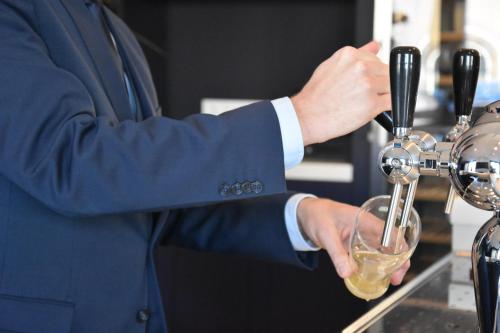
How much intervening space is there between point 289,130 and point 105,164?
0.26 m

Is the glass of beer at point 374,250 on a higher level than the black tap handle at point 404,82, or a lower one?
lower

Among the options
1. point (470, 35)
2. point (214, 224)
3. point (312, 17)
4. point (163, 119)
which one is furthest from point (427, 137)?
point (470, 35)

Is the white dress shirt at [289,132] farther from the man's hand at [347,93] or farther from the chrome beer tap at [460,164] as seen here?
the chrome beer tap at [460,164]

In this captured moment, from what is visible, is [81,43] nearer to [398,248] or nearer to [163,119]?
[163,119]

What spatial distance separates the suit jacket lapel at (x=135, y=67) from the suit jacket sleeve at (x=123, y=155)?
1.22ft

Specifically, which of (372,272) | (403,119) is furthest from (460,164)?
(372,272)

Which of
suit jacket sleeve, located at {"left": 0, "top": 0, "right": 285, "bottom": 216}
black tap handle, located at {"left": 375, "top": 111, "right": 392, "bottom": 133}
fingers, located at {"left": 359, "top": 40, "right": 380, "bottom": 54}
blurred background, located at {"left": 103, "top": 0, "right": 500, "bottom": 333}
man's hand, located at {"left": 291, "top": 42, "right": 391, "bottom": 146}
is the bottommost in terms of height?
blurred background, located at {"left": 103, "top": 0, "right": 500, "bottom": 333}

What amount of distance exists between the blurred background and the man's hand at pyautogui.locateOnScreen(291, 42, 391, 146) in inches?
76.1

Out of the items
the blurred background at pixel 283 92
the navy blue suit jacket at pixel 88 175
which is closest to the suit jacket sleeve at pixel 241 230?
the navy blue suit jacket at pixel 88 175

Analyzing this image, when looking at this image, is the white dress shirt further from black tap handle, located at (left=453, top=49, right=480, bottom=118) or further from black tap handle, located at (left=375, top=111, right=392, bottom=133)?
black tap handle, located at (left=453, top=49, right=480, bottom=118)

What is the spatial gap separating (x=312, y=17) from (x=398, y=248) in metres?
3.06

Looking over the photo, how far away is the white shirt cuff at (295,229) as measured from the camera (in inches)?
54.8

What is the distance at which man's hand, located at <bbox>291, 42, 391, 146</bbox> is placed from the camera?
38.8 inches

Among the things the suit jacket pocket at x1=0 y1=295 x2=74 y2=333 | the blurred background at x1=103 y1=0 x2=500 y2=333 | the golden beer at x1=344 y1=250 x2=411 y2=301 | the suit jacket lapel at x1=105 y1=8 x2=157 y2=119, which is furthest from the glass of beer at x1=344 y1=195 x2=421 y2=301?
the blurred background at x1=103 y1=0 x2=500 y2=333
